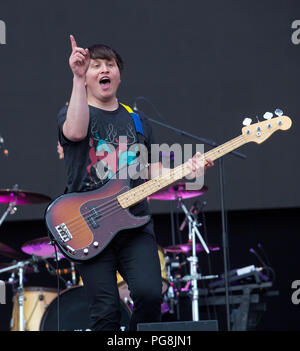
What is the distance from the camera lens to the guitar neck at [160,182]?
Answer: 9.18 ft

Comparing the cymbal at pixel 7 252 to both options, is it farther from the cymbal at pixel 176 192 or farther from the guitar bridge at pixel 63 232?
the guitar bridge at pixel 63 232

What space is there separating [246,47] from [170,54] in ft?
2.81

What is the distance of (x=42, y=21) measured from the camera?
6.29 meters

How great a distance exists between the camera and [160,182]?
2908 mm

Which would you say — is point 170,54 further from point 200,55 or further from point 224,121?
point 224,121

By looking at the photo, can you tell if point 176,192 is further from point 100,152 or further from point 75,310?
point 100,152

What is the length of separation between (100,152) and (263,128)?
0.99 m

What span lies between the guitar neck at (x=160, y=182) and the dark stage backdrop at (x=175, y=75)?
9.99 ft

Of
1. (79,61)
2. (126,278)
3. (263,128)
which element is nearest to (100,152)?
(79,61)

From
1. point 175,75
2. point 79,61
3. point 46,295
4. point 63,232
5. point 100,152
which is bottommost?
point 46,295

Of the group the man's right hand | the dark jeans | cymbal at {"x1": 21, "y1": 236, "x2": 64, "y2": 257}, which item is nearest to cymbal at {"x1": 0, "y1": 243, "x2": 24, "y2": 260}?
cymbal at {"x1": 21, "y1": 236, "x2": 64, "y2": 257}

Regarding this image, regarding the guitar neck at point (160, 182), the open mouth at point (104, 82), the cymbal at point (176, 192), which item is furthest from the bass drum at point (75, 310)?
the open mouth at point (104, 82)

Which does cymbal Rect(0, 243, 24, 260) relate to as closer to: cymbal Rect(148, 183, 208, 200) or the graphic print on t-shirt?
cymbal Rect(148, 183, 208, 200)
